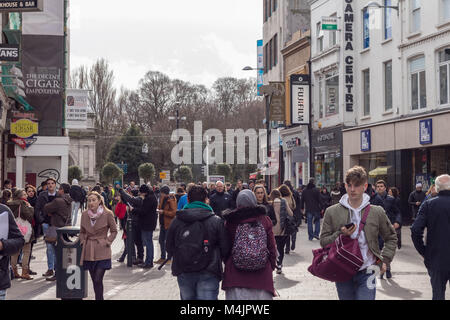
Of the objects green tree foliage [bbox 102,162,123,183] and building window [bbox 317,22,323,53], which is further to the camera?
green tree foliage [bbox 102,162,123,183]

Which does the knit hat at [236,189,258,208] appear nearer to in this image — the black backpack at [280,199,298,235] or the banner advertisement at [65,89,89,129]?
the black backpack at [280,199,298,235]

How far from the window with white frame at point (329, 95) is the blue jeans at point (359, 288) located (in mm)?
26781

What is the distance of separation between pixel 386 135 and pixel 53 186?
662 inches

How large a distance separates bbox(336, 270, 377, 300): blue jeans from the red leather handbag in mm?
95

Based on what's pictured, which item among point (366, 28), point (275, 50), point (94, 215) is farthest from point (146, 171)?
point (94, 215)

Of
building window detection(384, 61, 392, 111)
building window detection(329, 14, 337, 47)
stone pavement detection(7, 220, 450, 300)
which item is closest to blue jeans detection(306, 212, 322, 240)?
stone pavement detection(7, 220, 450, 300)

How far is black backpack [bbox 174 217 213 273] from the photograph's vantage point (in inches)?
261

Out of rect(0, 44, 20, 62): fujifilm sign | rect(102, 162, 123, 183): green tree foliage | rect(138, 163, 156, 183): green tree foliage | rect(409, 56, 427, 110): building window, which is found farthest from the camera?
rect(138, 163, 156, 183): green tree foliage

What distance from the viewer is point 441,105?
24188 mm

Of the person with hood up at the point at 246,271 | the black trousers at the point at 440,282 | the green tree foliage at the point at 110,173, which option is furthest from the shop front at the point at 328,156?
the green tree foliage at the point at 110,173

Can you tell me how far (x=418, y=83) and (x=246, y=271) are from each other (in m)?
20.8

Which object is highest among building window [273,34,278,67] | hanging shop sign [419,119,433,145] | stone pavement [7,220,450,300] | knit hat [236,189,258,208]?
building window [273,34,278,67]
